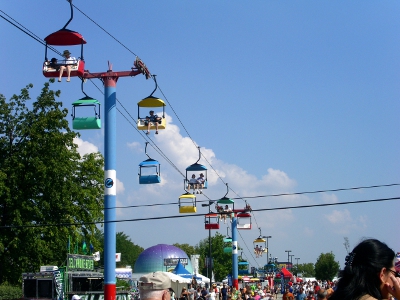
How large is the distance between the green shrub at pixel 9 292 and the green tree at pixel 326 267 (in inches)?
3021

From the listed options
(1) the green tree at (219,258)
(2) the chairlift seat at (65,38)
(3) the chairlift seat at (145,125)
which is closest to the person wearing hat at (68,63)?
(2) the chairlift seat at (65,38)

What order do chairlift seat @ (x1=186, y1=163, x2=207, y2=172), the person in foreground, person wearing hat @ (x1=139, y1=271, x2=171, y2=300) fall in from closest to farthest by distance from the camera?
the person in foreground → person wearing hat @ (x1=139, y1=271, x2=171, y2=300) → chairlift seat @ (x1=186, y1=163, x2=207, y2=172)

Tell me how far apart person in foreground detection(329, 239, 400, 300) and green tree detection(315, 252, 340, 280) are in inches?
4150

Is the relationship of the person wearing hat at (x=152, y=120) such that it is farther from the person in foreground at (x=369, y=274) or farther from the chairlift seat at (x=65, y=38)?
the person in foreground at (x=369, y=274)

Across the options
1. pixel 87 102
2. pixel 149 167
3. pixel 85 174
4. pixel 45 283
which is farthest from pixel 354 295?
pixel 85 174

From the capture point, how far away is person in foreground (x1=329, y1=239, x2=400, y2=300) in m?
3.35

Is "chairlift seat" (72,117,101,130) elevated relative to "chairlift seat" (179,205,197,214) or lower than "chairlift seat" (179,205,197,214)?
elevated

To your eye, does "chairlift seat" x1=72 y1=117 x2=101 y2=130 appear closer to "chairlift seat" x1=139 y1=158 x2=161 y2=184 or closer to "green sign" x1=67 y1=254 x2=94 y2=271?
"chairlift seat" x1=139 y1=158 x2=161 y2=184

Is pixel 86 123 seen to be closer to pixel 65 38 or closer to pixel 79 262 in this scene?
pixel 65 38

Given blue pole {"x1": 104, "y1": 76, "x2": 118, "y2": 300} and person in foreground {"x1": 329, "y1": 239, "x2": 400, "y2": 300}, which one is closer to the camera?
person in foreground {"x1": 329, "y1": 239, "x2": 400, "y2": 300}

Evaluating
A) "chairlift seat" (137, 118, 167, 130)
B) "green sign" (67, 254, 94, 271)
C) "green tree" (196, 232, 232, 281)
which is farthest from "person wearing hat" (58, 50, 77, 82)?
"green tree" (196, 232, 232, 281)

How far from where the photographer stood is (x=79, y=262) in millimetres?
29922

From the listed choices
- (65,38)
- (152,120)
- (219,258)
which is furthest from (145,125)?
(219,258)

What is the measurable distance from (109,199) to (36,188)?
52.9 ft
